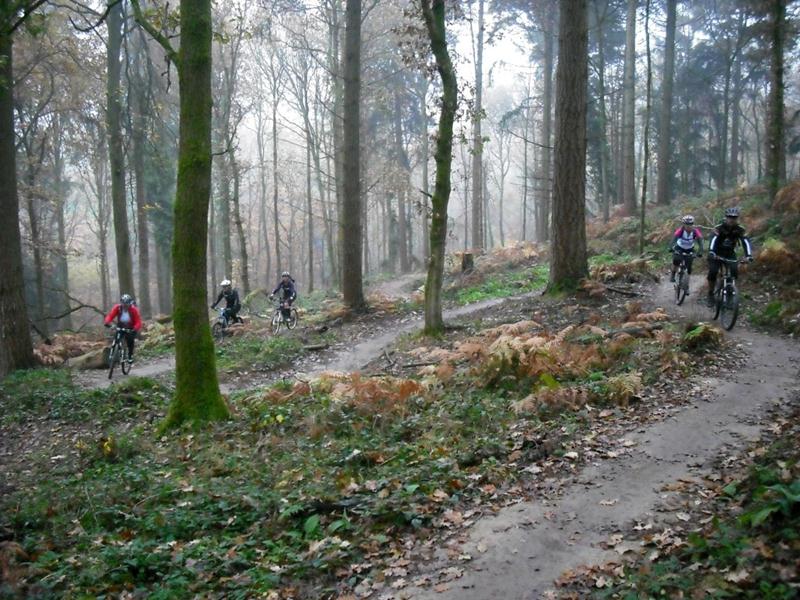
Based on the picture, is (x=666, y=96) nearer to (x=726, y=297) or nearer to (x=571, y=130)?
(x=571, y=130)

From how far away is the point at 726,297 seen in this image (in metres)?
11.7

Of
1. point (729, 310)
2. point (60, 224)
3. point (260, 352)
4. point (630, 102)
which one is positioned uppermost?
point (630, 102)

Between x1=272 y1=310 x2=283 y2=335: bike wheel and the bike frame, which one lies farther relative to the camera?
x1=272 y1=310 x2=283 y2=335: bike wheel

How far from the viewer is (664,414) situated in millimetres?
7617

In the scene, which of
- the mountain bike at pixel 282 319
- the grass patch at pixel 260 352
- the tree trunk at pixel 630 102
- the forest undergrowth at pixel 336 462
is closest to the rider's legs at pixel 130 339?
the grass patch at pixel 260 352

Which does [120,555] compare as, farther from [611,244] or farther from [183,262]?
[611,244]

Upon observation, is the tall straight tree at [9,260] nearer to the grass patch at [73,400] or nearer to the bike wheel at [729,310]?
the grass patch at [73,400]

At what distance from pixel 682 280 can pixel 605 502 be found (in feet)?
30.7

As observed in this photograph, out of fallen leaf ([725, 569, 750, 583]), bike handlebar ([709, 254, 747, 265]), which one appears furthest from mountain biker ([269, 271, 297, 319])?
fallen leaf ([725, 569, 750, 583])

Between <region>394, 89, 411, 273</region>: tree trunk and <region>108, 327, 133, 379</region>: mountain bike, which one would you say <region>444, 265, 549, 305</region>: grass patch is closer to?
<region>108, 327, 133, 379</region>: mountain bike

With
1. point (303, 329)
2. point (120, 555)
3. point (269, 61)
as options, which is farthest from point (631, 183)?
point (120, 555)

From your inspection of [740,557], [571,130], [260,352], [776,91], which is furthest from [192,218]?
[776,91]

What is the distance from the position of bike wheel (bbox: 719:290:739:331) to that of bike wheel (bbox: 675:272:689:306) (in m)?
1.90

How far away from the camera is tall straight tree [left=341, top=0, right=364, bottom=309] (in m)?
18.8
